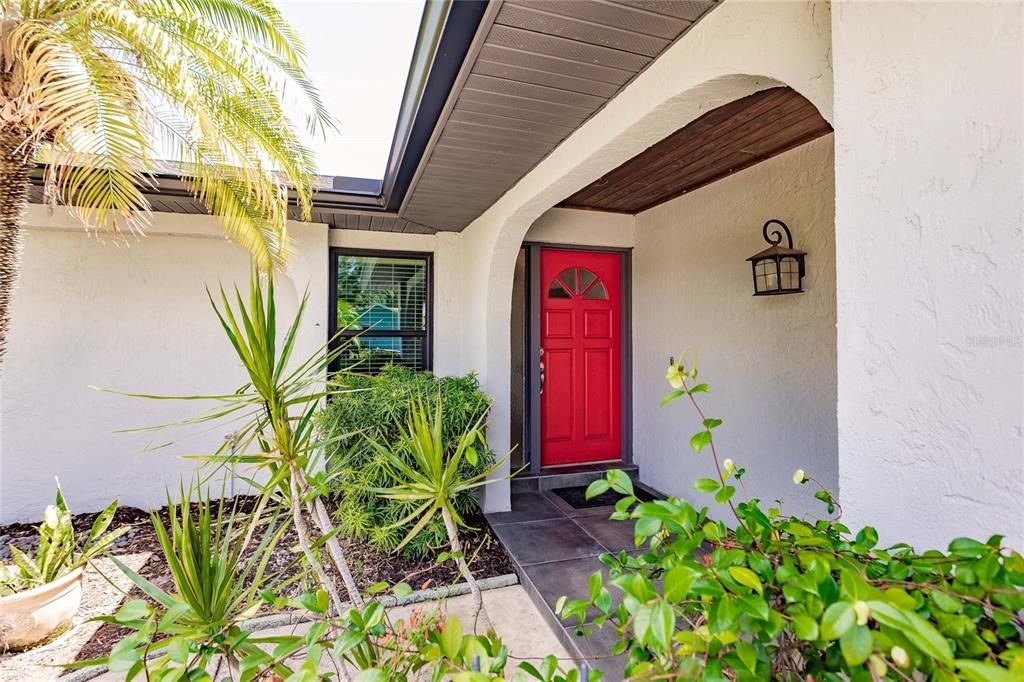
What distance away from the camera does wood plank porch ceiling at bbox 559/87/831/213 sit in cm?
260

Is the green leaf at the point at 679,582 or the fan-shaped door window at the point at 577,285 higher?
the fan-shaped door window at the point at 577,285

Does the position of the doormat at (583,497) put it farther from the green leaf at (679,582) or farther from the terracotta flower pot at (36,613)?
the green leaf at (679,582)

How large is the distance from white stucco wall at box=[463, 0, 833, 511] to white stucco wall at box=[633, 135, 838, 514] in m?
1.40

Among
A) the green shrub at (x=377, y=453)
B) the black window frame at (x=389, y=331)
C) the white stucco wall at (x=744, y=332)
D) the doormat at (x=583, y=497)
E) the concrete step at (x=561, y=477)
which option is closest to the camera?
the white stucco wall at (x=744, y=332)

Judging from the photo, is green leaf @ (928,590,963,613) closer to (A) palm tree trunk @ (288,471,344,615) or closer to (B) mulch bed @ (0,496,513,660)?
(A) palm tree trunk @ (288,471,344,615)

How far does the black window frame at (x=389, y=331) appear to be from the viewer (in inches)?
183

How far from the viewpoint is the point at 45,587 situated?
8.25 feet

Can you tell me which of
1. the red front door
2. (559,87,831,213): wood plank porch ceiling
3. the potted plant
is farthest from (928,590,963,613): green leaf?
the red front door

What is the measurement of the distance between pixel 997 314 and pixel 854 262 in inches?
12.2

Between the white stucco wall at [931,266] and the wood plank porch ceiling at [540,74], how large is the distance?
745mm

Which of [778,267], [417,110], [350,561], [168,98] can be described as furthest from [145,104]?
[778,267]

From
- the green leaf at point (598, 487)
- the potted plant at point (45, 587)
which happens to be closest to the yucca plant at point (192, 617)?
the green leaf at point (598, 487)

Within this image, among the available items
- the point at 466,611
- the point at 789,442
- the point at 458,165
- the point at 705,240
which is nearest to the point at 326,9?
the point at 458,165

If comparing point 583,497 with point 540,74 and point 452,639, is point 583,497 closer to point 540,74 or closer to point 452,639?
point 540,74
